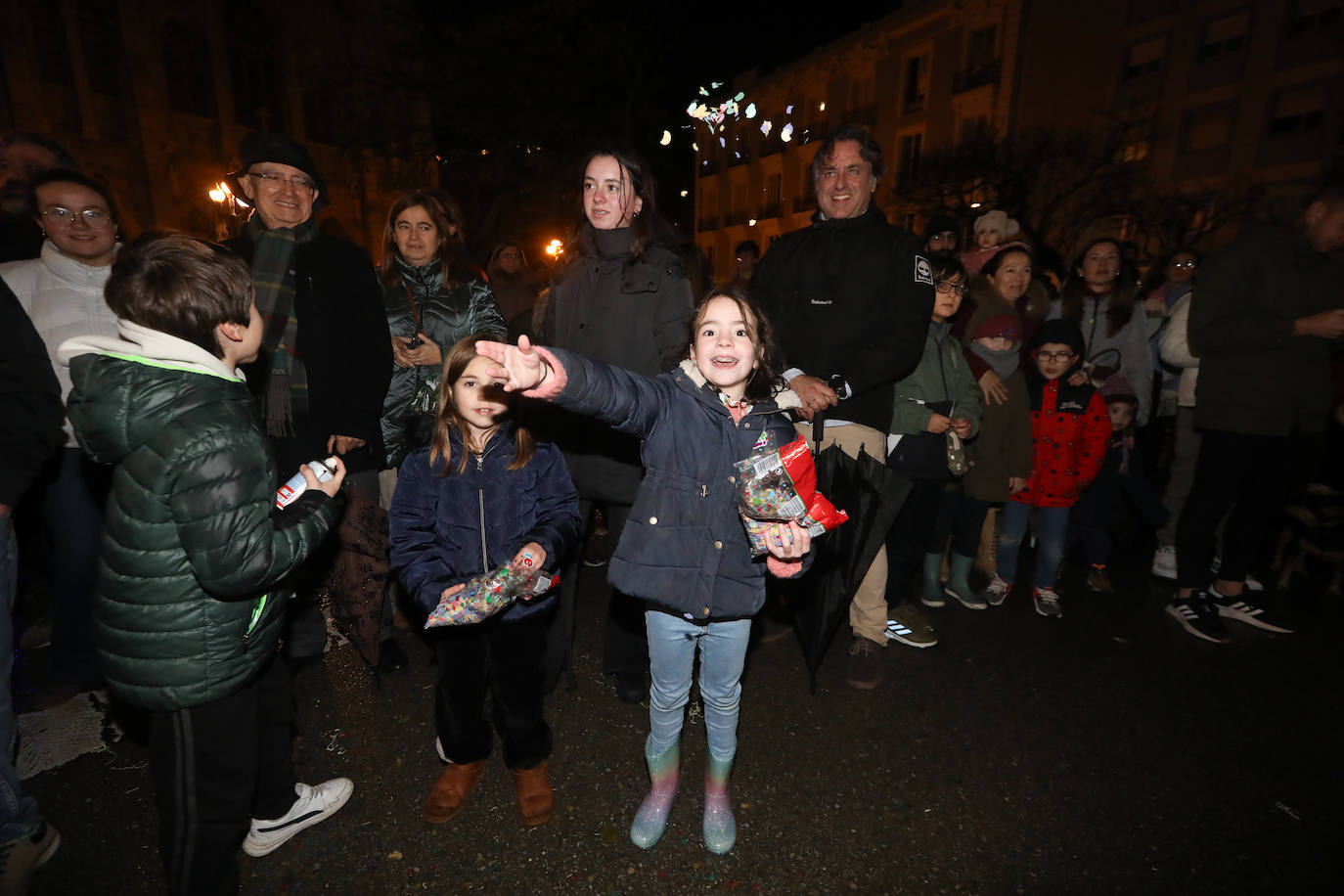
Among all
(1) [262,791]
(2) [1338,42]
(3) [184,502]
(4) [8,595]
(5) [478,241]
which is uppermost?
(2) [1338,42]

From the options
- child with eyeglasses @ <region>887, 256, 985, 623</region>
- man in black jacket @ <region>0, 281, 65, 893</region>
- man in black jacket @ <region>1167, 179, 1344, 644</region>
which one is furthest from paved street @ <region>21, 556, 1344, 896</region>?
man in black jacket @ <region>1167, 179, 1344, 644</region>

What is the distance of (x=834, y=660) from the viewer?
376 centimetres

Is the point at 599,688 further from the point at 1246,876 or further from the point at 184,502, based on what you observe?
the point at 1246,876

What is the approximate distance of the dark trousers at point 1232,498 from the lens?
388cm

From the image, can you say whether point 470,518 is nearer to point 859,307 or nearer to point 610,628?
point 610,628

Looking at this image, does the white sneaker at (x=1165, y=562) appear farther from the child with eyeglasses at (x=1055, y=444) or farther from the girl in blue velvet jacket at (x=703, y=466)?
the girl in blue velvet jacket at (x=703, y=466)

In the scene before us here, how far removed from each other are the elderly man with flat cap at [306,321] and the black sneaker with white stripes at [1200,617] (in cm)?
508

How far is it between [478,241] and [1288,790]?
16.9m

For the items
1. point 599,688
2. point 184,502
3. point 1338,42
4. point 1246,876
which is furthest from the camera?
point 1338,42

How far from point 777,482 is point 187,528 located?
169 cm

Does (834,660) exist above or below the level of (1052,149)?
below

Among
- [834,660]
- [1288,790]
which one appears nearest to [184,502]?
[834,660]

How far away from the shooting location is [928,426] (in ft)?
12.3

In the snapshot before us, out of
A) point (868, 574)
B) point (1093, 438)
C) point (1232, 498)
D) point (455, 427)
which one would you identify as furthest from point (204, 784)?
point (1232, 498)
